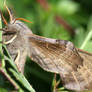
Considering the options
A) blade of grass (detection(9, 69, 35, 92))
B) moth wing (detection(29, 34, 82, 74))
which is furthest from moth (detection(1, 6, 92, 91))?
blade of grass (detection(9, 69, 35, 92))

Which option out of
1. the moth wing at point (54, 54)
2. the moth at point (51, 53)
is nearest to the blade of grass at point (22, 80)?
the moth at point (51, 53)

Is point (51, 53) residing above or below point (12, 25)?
below

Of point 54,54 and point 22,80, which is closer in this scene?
point 22,80

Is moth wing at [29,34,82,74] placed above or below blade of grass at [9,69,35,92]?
above

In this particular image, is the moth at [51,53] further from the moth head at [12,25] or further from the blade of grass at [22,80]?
the blade of grass at [22,80]

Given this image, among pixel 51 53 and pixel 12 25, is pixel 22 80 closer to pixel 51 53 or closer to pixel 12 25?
pixel 51 53

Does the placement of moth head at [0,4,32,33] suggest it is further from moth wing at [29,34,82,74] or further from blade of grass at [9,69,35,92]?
blade of grass at [9,69,35,92]

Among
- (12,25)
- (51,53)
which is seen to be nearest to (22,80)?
(51,53)
